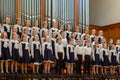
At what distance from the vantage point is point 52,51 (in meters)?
8.19

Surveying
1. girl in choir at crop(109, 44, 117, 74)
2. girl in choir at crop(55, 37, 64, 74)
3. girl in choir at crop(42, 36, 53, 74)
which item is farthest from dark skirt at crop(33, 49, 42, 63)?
girl in choir at crop(109, 44, 117, 74)

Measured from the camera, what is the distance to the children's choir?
7.58 metres

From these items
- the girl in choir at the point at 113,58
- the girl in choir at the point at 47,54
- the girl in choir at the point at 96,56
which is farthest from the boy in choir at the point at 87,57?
the girl in choir at the point at 47,54

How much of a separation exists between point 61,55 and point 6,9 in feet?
6.81

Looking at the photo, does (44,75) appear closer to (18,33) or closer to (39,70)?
(39,70)

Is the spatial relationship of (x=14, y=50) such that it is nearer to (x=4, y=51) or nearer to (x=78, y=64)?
(x=4, y=51)

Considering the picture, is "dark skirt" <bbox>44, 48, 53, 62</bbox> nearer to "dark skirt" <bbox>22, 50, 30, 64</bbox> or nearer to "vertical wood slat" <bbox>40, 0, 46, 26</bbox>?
"dark skirt" <bbox>22, 50, 30, 64</bbox>

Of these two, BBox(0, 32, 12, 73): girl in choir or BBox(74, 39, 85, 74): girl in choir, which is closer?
BBox(0, 32, 12, 73): girl in choir

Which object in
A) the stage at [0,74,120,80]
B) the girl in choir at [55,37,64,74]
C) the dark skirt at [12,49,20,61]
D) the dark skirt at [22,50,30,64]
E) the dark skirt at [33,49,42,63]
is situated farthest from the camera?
the girl in choir at [55,37,64,74]

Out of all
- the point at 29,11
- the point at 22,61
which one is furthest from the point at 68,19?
the point at 22,61

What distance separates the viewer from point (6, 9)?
887 cm

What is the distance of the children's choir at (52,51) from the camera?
24.9 ft

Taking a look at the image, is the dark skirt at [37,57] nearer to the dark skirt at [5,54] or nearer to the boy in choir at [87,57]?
the dark skirt at [5,54]

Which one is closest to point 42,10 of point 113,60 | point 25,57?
point 25,57
